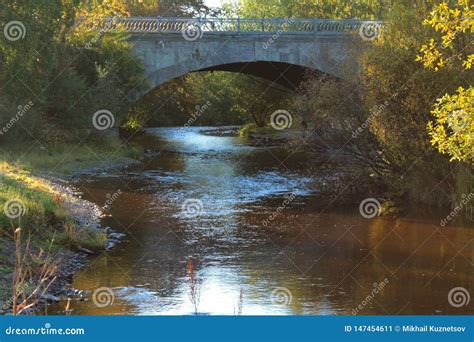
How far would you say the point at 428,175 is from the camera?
22.2m

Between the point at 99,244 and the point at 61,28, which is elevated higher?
the point at 61,28

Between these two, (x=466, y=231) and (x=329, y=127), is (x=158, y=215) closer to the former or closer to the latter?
(x=329, y=127)

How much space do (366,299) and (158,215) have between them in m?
9.32

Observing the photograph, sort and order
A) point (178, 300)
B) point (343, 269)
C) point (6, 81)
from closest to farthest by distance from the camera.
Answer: point (178, 300)
point (343, 269)
point (6, 81)

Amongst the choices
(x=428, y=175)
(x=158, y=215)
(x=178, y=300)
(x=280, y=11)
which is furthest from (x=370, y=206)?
(x=280, y=11)
